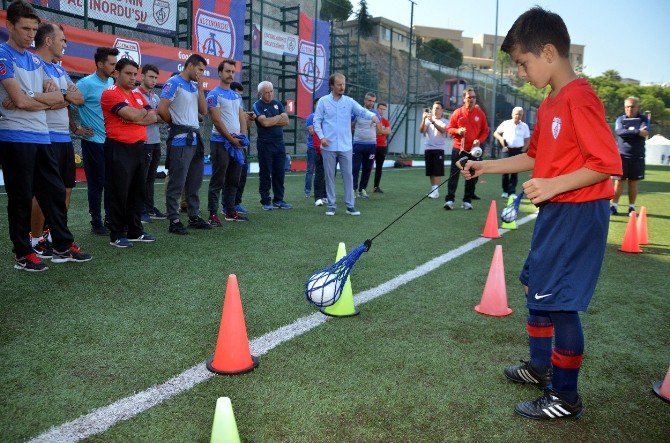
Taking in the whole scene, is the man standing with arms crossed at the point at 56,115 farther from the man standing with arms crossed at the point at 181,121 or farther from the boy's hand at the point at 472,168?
the boy's hand at the point at 472,168

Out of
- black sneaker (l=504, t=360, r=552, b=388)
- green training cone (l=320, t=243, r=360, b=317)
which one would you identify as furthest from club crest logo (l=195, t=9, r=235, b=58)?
black sneaker (l=504, t=360, r=552, b=388)

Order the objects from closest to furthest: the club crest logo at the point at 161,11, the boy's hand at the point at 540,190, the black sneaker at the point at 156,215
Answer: the boy's hand at the point at 540,190, the black sneaker at the point at 156,215, the club crest logo at the point at 161,11

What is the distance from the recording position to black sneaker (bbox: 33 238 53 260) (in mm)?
5336

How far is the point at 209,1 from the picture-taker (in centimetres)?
1580

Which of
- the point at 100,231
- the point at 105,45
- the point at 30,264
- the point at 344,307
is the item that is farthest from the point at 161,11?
the point at 344,307

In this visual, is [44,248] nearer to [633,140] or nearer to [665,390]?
[665,390]

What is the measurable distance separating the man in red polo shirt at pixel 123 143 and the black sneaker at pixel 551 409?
4.71 m

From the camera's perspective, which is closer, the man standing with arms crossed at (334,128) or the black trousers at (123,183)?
the black trousers at (123,183)

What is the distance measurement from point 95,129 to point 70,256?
202 centimetres

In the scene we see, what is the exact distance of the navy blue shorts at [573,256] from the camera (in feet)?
7.84

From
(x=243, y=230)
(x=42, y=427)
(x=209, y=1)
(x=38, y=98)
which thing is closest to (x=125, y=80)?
(x=38, y=98)

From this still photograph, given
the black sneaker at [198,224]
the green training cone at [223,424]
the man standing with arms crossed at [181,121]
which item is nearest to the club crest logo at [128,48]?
the man standing with arms crossed at [181,121]

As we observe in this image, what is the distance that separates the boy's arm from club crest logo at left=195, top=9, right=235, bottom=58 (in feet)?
48.9

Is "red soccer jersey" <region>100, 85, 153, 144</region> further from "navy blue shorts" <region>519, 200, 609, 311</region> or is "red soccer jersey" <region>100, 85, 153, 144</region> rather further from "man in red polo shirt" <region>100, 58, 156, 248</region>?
"navy blue shorts" <region>519, 200, 609, 311</region>
